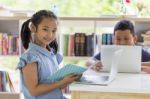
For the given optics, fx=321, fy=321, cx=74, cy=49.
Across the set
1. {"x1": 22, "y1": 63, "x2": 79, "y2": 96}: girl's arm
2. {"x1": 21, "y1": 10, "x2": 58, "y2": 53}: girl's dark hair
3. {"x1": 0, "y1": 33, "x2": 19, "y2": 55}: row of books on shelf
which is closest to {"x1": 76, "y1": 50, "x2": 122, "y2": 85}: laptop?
{"x1": 22, "y1": 63, "x2": 79, "y2": 96}: girl's arm

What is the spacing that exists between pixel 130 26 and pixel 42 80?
959 mm

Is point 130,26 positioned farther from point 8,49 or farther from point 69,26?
point 8,49

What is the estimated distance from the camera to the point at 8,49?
11.6 feet

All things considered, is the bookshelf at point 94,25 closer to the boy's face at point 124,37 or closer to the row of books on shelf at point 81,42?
the row of books on shelf at point 81,42

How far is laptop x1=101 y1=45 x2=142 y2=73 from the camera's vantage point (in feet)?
6.01

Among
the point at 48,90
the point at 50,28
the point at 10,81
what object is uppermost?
the point at 50,28

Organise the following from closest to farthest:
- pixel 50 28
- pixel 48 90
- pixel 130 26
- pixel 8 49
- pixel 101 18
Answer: pixel 48 90, pixel 50 28, pixel 130 26, pixel 101 18, pixel 8 49

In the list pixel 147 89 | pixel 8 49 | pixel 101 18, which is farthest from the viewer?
pixel 8 49

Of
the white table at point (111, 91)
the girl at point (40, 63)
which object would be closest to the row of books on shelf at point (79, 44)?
the girl at point (40, 63)

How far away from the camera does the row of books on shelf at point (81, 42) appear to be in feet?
11.1

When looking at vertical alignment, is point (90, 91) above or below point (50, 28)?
below

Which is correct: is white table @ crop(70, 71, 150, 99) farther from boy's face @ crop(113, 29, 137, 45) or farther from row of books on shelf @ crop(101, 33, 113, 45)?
row of books on shelf @ crop(101, 33, 113, 45)

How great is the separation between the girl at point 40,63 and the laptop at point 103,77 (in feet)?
0.24

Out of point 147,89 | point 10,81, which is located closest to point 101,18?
point 10,81
